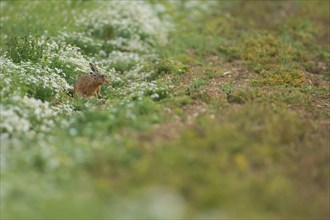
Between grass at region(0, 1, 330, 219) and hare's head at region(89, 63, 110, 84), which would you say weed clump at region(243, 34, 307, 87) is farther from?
hare's head at region(89, 63, 110, 84)

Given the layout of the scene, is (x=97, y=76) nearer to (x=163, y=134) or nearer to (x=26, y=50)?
(x=26, y=50)

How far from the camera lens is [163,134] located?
27.4 ft

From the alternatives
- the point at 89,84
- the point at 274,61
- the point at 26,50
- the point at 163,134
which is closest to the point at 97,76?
the point at 89,84

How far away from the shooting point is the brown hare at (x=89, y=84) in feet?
37.3

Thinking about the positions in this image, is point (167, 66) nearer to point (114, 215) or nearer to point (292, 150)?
Answer: point (292, 150)

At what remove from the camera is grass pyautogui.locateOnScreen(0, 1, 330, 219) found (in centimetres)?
695

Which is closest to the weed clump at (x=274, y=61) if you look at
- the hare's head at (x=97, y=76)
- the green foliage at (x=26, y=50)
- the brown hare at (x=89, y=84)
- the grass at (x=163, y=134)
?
the grass at (x=163, y=134)

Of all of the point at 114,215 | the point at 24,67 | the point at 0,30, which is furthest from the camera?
the point at 0,30

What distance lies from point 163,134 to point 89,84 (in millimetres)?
3593

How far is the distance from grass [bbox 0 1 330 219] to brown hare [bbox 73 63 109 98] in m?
0.29

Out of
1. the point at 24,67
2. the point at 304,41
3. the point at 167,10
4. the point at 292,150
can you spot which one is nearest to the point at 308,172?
the point at 292,150

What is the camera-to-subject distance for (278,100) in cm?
1030

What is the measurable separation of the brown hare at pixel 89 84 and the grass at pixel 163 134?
288 mm

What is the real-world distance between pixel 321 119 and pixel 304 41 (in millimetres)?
6984
